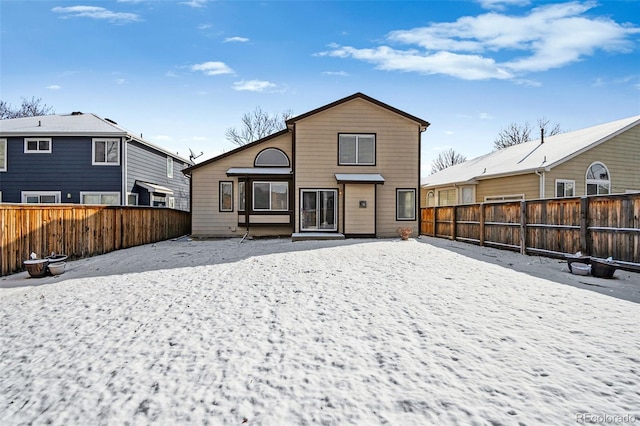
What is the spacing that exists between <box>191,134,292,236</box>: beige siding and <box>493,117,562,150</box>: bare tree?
34.8m

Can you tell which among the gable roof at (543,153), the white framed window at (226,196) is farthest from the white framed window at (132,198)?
the gable roof at (543,153)

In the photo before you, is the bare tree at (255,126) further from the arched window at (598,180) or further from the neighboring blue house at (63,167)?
the arched window at (598,180)

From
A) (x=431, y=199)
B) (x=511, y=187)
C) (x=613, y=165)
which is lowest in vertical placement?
(x=431, y=199)

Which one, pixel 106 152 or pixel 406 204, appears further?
pixel 106 152

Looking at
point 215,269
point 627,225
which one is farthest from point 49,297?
point 627,225

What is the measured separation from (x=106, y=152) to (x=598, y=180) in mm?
23801

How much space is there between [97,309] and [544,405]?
19.7 ft

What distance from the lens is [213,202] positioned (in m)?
15.9

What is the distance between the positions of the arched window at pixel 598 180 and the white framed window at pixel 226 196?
1644 centimetres

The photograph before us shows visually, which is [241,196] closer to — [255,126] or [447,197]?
[447,197]

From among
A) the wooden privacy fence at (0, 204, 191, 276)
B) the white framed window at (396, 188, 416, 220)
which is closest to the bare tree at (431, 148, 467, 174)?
the white framed window at (396, 188, 416, 220)

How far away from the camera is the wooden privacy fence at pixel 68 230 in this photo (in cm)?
863

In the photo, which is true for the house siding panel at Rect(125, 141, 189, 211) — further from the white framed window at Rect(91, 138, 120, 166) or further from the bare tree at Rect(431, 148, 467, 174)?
the bare tree at Rect(431, 148, 467, 174)

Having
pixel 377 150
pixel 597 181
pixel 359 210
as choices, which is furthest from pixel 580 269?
pixel 597 181
